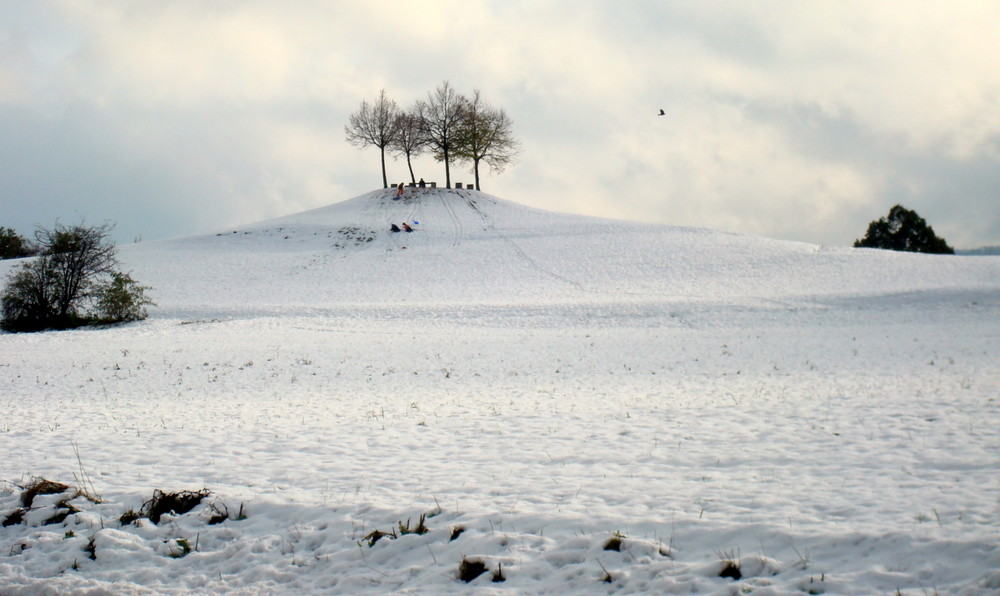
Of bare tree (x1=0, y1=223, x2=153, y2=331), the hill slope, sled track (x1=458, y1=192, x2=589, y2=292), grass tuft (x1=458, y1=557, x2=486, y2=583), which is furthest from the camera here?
sled track (x1=458, y1=192, x2=589, y2=292)

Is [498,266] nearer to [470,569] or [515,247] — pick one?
[515,247]

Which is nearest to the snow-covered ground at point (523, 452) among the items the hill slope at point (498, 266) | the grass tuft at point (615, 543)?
the grass tuft at point (615, 543)

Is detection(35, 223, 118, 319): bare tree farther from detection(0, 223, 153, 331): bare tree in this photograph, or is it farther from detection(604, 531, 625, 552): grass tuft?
detection(604, 531, 625, 552): grass tuft

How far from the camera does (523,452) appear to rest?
10.8m

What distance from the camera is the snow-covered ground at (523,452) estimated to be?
6805 millimetres

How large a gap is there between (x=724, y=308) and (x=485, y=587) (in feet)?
92.5

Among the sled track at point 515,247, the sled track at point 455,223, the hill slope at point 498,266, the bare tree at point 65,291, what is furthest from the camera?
the sled track at point 455,223

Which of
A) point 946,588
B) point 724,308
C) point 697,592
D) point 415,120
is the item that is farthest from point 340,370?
point 415,120

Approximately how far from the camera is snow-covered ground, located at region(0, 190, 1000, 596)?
680 centimetres

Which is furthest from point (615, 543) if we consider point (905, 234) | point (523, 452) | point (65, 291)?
point (905, 234)

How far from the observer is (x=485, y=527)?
7.54 m

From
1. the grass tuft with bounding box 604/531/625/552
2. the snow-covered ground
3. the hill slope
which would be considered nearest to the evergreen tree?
the hill slope

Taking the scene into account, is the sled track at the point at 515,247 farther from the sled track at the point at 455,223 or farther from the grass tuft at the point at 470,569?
the grass tuft at the point at 470,569

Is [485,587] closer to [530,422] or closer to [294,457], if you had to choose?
[294,457]
